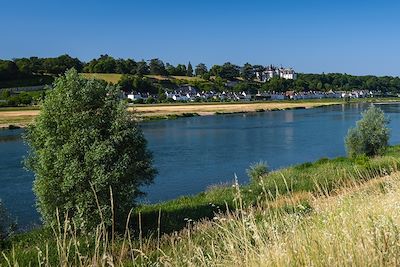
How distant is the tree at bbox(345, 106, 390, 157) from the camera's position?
31.2 m

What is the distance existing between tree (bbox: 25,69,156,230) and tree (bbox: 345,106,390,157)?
22925 mm

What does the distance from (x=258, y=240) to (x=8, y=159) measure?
124ft

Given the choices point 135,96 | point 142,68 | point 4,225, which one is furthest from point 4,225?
point 142,68

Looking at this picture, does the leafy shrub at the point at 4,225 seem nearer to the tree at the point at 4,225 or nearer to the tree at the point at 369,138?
the tree at the point at 4,225

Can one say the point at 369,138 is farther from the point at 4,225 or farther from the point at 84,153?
the point at 4,225

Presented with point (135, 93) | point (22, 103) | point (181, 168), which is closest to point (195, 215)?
point (181, 168)

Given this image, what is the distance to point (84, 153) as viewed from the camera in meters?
11.2

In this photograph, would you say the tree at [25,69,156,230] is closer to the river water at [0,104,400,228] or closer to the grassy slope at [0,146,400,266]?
the grassy slope at [0,146,400,266]

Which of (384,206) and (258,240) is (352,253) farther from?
(384,206)

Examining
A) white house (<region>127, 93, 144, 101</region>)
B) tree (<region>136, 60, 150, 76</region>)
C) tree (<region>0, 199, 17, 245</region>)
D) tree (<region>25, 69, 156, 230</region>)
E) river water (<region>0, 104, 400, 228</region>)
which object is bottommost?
river water (<region>0, 104, 400, 228</region>)

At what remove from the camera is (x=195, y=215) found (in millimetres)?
14617

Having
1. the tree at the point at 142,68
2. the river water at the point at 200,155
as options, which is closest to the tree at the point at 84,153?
the river water at the point at 200,155

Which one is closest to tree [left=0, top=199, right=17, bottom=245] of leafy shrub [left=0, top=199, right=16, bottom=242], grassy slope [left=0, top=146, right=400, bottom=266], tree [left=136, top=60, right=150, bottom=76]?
leafy shrub [left=0, top=199, right=16, bottom=242]

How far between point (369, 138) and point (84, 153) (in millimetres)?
24729
